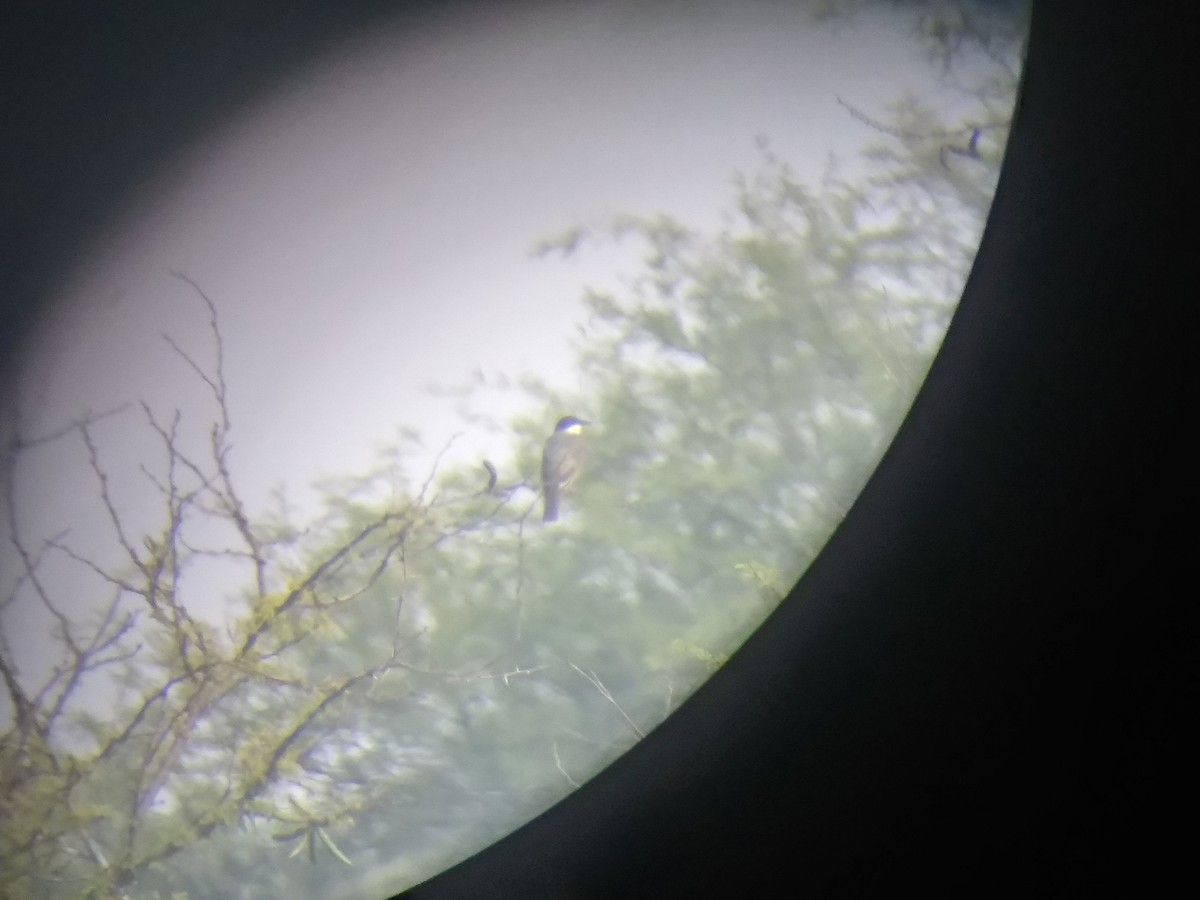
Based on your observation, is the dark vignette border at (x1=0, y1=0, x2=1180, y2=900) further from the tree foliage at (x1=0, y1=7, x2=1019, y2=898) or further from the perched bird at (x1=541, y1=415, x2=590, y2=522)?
the perched bird at (x1=541, y1=415, x2=590, y2=522)

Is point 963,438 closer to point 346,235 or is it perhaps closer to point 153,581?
point 346,235

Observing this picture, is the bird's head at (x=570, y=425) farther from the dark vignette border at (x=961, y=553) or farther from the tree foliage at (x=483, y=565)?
the dark vignette border at (x=961, y=553)

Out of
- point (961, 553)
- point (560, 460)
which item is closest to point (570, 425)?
point (560, 460)

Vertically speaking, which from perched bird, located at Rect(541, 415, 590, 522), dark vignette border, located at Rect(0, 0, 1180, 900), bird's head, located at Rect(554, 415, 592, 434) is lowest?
dark vignette border, located at Rect(0, 0, 1180, 900)

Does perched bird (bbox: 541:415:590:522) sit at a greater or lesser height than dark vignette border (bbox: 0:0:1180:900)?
greater

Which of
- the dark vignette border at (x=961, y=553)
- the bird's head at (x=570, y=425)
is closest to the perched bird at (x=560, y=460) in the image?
the bird's head at (x=570, y=425)

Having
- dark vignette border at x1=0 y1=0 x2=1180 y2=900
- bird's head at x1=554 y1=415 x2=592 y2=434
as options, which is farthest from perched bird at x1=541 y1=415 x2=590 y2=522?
dark vignette border at x1=0 y1=0 x2=1180 y2=900

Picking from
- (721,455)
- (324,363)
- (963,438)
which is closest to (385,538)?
(324,363)
